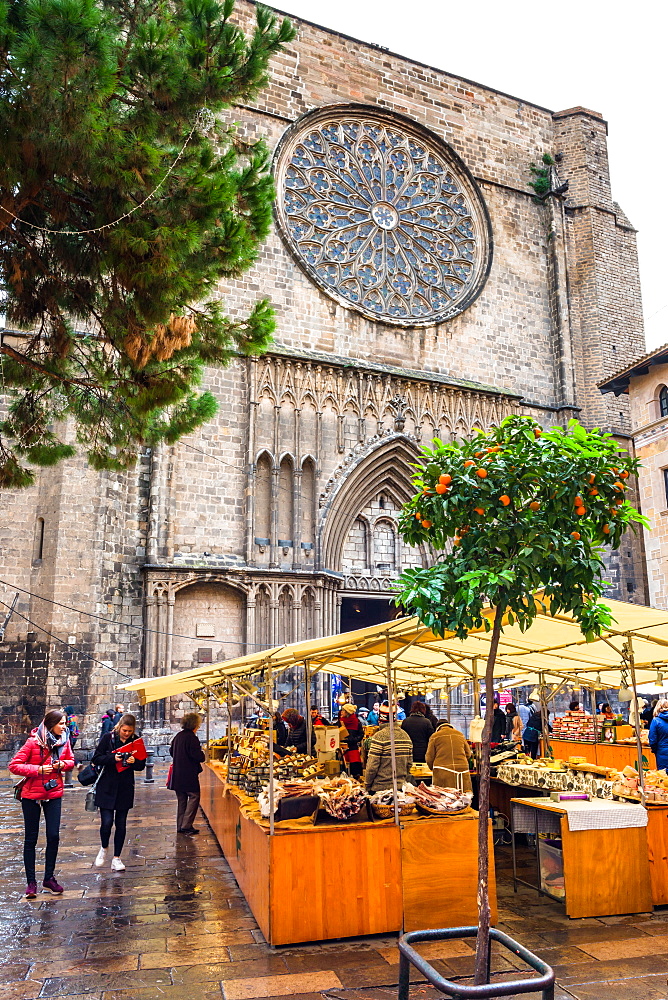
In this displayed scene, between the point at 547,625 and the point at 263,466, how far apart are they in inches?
492

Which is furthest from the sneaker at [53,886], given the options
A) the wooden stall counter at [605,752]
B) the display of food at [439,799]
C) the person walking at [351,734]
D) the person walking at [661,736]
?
the wooden stall counter at [605,752]

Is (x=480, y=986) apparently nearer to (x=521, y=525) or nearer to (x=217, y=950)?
(x=521, y=525)

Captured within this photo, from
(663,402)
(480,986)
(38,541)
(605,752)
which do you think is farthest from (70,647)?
(663,402)

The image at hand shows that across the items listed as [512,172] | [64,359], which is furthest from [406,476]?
[64,359]

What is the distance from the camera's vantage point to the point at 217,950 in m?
5.28

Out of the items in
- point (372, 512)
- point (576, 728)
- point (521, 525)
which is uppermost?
point (372, 512)

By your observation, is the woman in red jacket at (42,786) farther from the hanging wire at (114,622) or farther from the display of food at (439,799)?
the hanging wire at (114,622)

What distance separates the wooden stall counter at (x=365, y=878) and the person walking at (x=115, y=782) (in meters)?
2.02

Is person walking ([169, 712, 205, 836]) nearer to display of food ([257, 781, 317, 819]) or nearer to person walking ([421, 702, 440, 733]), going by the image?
person walking ([421, 702, 440, 733])

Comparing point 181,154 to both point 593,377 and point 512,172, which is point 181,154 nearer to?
point 593,377

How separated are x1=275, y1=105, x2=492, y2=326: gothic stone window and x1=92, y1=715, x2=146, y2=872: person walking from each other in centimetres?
1454

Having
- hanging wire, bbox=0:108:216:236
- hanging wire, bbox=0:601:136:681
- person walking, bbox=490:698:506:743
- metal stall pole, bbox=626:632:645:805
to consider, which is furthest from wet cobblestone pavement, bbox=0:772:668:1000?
hanging wire, bbox=0:601:136:681

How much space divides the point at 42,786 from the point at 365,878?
2.86 meters

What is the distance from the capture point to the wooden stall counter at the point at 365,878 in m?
5.45
